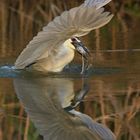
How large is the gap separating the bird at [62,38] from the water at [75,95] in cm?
7

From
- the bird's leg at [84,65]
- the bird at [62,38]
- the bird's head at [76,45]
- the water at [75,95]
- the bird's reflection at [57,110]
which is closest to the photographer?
the bird's reflection at [57,110]

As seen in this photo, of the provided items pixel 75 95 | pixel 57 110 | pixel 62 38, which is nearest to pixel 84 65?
pixel 62 38

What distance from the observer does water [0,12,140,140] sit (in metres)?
2.71

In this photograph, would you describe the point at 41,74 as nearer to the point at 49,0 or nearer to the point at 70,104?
the point at 70,104

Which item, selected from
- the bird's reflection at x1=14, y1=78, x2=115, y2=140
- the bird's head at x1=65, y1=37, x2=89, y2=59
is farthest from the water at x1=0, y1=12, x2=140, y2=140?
the bird's head at x1=65, y1=37, x2=89, y2=59

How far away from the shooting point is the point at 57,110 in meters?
2.89

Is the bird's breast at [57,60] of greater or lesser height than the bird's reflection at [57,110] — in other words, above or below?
above

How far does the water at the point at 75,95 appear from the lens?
271cm

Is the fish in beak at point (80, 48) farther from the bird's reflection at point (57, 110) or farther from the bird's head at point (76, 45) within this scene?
the bird's reflection at point (57, 110)

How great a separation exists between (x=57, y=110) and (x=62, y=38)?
635 mm

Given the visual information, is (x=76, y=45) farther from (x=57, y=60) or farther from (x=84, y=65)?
(x=84, y=65)

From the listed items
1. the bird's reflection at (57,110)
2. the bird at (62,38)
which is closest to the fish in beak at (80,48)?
the bird at (62,38)

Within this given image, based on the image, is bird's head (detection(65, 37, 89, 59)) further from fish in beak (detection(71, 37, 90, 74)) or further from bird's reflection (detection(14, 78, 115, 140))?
bird's reflection (detection(14, 78, 115, 140))

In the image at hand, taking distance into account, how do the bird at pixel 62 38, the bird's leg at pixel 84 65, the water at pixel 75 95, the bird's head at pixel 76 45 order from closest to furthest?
the water at pixel 75 95, the bird at pixel 62 38, the bird's head at pixel 76 45, the bird's leg at pixel 84 65
